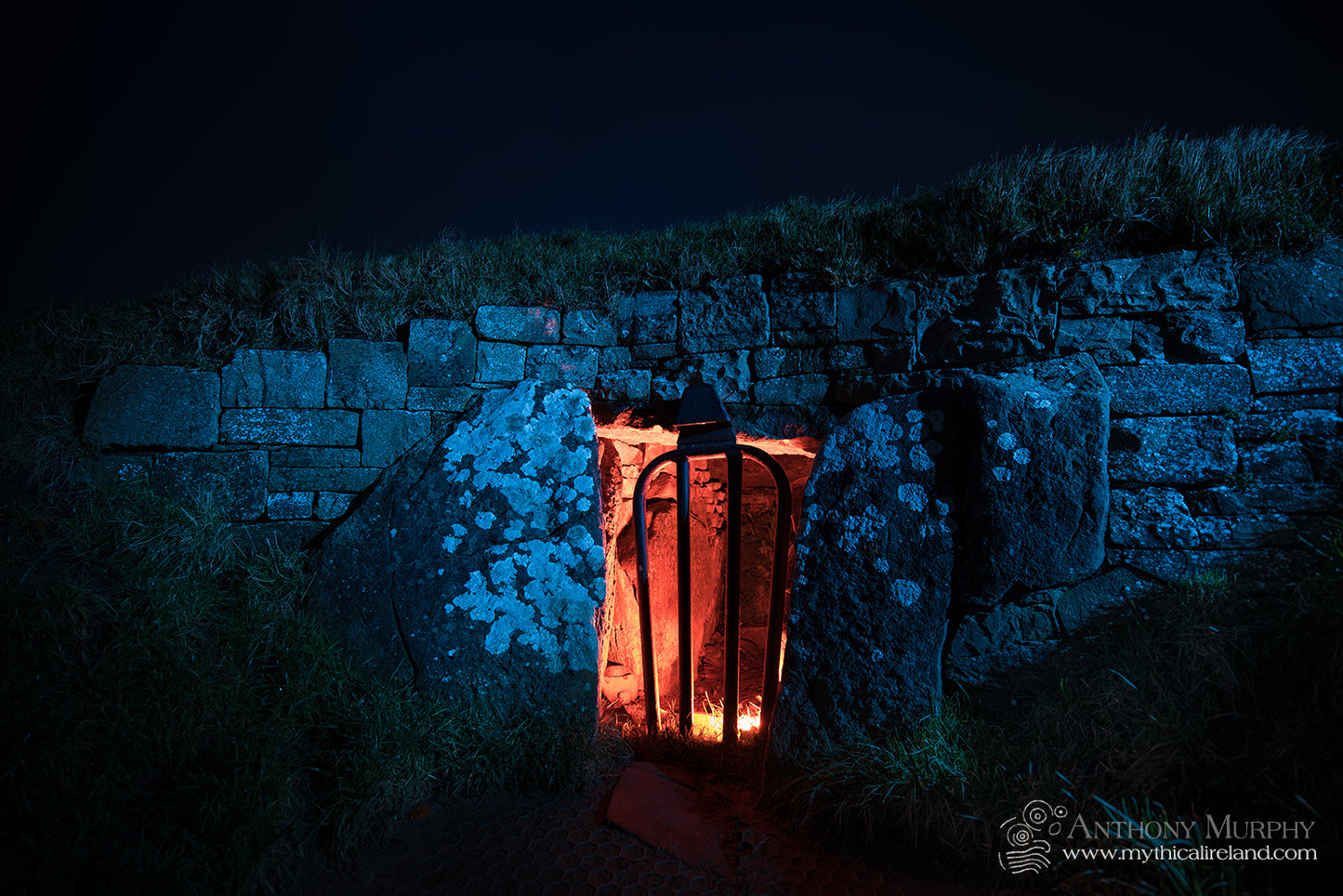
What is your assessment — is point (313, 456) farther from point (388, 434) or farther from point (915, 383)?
point (915, 383)

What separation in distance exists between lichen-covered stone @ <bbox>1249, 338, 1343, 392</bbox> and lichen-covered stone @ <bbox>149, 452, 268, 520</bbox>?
5431mm

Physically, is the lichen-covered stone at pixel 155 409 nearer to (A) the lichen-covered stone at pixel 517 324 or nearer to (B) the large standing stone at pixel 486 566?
(B) the large standing stone at pixel 486 566

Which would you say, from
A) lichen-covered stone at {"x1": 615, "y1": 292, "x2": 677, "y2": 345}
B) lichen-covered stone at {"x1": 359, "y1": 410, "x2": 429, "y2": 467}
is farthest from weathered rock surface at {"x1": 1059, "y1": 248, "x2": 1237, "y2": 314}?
lichen-covered stone at {"x1": 359, "y1": 410, "x2": 429, "y2": 467}

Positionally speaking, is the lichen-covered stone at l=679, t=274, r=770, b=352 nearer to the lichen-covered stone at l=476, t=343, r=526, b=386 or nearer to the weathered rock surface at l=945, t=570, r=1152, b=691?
the lichen-covered stone at l=476, t=343, r=526, b=386

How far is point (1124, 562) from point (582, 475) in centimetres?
281

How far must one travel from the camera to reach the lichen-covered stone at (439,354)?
3.74 m

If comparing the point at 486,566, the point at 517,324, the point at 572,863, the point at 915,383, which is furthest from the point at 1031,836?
the point at 517,324

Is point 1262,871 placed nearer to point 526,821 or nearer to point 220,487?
point 526,821

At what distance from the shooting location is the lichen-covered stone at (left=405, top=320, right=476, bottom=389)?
374 cm

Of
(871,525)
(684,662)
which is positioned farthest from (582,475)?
(871,525)

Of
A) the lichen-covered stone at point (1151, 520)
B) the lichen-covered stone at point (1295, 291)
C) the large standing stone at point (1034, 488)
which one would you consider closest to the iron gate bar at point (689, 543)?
the large standing stone at point (1034, 488)

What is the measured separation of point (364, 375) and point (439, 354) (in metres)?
0.48

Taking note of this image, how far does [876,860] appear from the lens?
2.39m

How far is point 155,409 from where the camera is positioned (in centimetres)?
357
